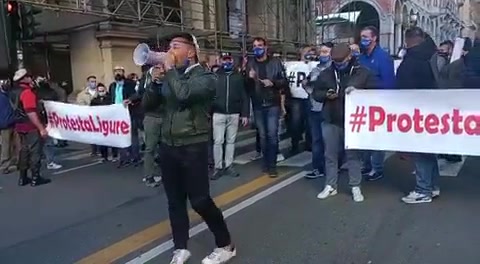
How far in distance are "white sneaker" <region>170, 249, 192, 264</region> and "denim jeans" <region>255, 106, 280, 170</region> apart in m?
3.36

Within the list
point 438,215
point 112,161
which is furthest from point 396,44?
point 438,215

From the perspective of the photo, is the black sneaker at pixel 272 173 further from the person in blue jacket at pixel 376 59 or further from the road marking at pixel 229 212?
the person in blue jacket at pixel 376 59

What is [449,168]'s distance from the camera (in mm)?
7637

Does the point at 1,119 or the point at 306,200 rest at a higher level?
the point at 1,119

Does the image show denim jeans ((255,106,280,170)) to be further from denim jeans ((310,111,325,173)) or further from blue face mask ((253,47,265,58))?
blue face mask ((253,47,265,58))

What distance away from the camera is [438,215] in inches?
209

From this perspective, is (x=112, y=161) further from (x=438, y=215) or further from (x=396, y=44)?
(x=396, y=44)

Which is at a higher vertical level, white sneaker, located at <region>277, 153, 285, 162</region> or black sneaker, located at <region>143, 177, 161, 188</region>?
black sneaker, located at <region>143, 177, 161, 188</region>

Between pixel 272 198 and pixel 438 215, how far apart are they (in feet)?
5.89

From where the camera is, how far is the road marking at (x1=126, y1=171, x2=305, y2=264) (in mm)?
4445

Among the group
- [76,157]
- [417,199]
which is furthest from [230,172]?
[76,157]

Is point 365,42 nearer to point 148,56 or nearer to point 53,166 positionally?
point 148,56

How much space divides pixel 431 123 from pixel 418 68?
620mm

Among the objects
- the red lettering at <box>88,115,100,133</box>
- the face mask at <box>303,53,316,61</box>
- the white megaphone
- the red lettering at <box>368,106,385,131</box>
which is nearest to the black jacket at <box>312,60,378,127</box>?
the red lettering at <box>368,106,385,131</box>
